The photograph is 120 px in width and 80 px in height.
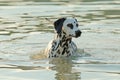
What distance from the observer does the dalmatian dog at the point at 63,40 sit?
12.5 m

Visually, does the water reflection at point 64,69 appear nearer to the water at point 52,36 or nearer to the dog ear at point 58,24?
the water at point 52,36

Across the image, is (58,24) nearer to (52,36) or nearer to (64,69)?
(64,69)

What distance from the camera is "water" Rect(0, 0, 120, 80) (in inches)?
421

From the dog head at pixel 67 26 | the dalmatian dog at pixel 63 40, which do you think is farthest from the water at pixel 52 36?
the dog head at pixel 67 26

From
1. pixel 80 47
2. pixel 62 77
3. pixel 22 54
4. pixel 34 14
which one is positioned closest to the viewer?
pixel 62 77

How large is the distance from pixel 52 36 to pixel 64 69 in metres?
4.65

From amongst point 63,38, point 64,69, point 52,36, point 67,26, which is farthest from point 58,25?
point 52,36

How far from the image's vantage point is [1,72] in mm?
10750

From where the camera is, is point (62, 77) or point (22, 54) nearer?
point (62, 77)

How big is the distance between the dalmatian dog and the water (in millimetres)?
304

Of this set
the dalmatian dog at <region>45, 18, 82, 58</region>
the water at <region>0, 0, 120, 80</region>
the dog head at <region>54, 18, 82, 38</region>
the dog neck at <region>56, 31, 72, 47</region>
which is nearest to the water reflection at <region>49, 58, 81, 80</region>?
the water at <region>0, 0, 120, 80</region>

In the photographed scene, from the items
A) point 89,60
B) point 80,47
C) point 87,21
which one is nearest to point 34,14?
point 87,21

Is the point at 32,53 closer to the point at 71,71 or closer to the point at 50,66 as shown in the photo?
the point at 50,66

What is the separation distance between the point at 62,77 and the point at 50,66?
1.36 metres
